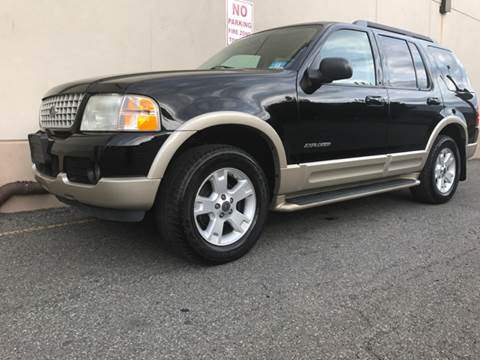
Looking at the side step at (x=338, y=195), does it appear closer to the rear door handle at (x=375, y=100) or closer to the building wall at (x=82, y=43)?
the rear door handle at (x=375, y=100)

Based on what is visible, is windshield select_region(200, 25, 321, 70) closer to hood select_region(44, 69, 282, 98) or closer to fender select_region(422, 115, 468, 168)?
hood select_region(44, 69, 282, 98)

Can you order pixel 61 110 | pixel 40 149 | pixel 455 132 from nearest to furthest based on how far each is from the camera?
pixel 61 110, pixel 40 149, pixel 455 132

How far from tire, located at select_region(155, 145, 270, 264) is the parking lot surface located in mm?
173

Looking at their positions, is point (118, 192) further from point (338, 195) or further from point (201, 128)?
point (338, 195)

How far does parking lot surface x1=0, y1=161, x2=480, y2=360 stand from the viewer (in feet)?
7.09

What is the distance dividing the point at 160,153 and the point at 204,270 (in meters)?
0.89

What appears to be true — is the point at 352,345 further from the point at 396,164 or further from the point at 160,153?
the point at 396,164

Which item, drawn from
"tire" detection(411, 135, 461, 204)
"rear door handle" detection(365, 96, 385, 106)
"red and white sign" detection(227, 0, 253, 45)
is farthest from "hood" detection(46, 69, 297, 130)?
"red and white sign" detection(227, 0, 253, 45)

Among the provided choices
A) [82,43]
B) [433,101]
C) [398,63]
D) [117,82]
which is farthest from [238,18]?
[117,82]

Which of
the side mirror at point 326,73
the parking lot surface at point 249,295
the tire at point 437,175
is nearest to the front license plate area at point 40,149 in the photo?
the parking lot surface at point 249,295

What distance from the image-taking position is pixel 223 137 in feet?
10.8

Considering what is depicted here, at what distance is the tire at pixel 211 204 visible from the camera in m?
2.88

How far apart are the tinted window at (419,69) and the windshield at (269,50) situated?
1545 mm

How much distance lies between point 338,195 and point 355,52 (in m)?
1.36
